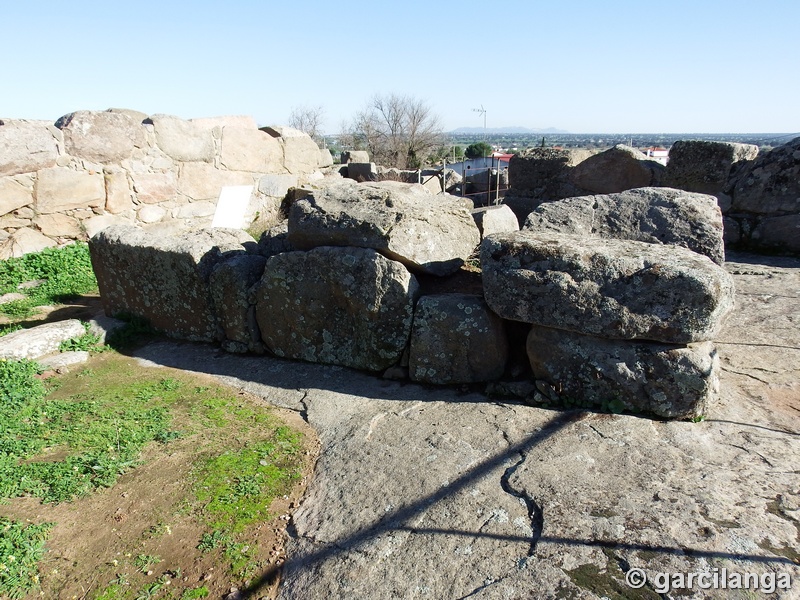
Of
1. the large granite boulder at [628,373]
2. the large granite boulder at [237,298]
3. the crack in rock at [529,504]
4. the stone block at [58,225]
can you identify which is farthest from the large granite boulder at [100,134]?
the crack in rock at [529,504]

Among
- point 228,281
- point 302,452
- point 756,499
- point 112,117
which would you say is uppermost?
point 112,117

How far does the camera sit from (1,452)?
3.00 meters

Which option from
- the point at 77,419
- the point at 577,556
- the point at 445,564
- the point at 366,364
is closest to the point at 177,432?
the point at 77,419

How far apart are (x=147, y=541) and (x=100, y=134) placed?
5721 millimetres

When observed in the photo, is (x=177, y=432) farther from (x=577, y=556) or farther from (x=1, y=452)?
(x=577, y=556)

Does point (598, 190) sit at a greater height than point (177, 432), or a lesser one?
greater

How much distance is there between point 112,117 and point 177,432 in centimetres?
496

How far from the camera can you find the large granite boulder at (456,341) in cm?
357

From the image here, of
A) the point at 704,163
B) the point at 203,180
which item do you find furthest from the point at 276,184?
the point at 704,163

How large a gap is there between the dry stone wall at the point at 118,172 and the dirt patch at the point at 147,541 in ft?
12.3

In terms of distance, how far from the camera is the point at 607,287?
122 inches

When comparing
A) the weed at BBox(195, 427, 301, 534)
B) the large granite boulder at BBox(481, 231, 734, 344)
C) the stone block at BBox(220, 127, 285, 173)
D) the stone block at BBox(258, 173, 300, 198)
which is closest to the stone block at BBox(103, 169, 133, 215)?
the stone block at BBox(220, 127, 285, 173)

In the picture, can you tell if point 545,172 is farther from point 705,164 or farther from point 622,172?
point 705,164

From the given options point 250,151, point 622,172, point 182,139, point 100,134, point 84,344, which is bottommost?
point 84,344
